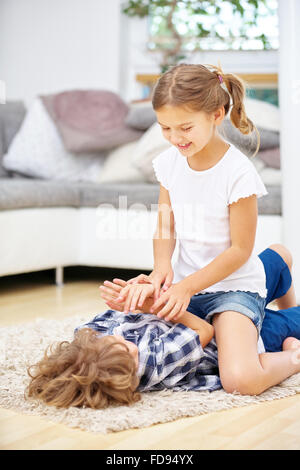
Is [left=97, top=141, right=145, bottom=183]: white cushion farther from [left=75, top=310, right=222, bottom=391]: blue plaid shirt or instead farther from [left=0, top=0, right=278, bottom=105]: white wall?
[left=75, top=310, right=222, bottom=391]: blue plaid shirt

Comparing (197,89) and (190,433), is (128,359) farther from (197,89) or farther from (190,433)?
(197,89)

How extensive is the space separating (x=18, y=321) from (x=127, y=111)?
1.42 m

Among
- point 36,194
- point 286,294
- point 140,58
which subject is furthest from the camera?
point 140,58

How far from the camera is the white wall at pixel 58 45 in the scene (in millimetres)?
3816

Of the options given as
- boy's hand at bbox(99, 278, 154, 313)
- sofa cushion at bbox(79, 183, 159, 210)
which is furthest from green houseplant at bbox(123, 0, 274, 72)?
boy's hand at bbox(99, 278, 154, 313)

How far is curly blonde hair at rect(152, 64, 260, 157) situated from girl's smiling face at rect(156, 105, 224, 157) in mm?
12

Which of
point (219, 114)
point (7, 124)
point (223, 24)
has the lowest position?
point (7, 124)

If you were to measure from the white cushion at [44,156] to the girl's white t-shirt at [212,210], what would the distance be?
1.55m

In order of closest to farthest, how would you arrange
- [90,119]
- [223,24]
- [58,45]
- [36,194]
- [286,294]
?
1. [286,294]
2. [36,194]
3. [90,119]
4. [223,24]
5. [58,45]

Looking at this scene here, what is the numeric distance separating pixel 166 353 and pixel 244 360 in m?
0.16

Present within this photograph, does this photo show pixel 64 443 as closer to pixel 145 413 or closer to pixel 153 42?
pixel 145 413

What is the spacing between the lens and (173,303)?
1277 millimetres

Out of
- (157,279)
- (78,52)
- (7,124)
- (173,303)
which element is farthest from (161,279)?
(78,52)

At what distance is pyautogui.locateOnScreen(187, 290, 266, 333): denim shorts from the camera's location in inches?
53.9
